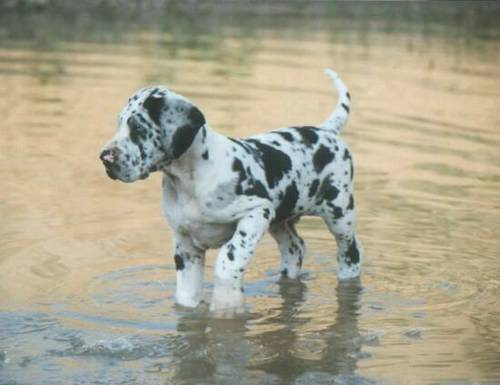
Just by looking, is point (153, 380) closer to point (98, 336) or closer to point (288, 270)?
point (98, 336)

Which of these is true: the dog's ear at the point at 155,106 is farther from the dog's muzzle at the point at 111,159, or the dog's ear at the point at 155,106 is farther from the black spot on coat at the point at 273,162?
the black spot on coat at the point at 273,162

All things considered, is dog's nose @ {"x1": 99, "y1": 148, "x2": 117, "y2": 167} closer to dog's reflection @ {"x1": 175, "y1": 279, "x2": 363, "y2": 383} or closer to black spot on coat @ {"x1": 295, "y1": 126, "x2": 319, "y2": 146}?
dog's reflection @ {"x1": 175, "y1": 279, "x2": 363, "y2": 383}

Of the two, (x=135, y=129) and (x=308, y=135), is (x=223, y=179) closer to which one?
(x=135, y=129)

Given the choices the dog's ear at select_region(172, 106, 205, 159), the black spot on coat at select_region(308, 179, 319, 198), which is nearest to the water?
the black spot on coat at select_region(308, 179, 319, 198)

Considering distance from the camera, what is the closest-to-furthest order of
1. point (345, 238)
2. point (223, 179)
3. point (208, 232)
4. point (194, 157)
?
point (194, 157) → point (223, 179) → point (208, 232) → point (345, 238)

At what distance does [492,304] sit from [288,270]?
5.06 feet

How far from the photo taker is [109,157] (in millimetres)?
7758

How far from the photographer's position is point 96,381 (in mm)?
7246

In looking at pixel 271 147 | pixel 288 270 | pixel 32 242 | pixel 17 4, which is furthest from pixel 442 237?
pixel 17 4

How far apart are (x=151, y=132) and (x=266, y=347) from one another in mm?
1421

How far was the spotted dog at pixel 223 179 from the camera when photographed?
7.96 m

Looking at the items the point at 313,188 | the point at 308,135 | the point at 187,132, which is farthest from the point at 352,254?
the point at 187,132

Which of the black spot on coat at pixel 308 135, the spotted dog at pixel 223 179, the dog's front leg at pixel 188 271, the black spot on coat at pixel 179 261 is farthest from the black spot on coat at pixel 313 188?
the black spot on coat at pixel 179 261

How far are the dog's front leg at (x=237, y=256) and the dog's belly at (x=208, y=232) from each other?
8cm
